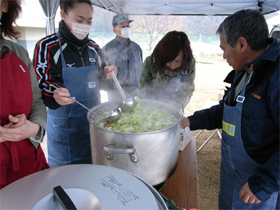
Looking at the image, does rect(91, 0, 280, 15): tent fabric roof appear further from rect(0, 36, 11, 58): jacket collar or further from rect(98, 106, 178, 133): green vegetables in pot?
rect(0, 36, 11, 58): jacket collar

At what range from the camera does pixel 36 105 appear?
4.09 feet

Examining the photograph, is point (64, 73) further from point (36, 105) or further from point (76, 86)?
point (36, 105)

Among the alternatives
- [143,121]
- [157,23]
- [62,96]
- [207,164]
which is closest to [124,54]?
[143,121]

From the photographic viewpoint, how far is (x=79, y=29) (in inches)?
71.1

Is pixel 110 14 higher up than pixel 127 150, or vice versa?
pixel 110 14

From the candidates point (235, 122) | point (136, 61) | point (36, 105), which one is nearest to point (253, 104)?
point (235, 122)

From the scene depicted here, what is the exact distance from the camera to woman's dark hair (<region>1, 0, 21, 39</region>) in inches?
45.0

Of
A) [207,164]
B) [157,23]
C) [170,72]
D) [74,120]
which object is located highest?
[157,23]

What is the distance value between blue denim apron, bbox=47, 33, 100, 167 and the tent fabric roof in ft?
10.1

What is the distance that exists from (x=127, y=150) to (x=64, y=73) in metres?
1.10

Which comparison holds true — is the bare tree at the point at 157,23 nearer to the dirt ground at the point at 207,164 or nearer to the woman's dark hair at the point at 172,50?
the dirt ground at the point at 207,164

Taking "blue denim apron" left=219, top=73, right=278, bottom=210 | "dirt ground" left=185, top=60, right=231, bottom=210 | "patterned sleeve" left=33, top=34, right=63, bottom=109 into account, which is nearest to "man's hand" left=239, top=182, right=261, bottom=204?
"blue denim apron" left=219, top=73, right=278, bottom=210

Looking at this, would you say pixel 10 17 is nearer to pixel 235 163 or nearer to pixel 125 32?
pixel 235 163

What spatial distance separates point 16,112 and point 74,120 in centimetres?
91
